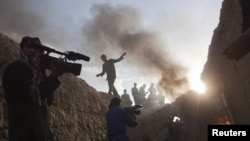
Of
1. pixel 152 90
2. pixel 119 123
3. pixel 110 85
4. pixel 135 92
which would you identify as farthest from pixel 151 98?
pixel 119 123

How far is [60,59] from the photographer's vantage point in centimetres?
338

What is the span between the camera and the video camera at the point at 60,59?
10.8 feet

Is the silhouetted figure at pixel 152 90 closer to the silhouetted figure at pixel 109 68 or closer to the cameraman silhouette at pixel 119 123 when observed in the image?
the silhouetted figure at pixel 109 68

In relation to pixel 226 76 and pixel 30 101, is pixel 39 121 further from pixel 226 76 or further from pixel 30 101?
pixel 226 76

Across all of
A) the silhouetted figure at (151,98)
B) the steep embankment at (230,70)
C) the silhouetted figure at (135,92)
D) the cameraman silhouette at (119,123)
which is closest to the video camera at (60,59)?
the cameraman silhouette at (119,123)

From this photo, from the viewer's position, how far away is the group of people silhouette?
46.4ft

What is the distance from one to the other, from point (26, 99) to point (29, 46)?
2.07 feet

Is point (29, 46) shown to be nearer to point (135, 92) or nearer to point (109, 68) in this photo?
point (109, 68)

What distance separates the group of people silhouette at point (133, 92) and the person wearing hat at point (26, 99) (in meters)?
10.1

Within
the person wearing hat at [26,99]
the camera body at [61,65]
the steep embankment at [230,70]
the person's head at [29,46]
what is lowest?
the person wearing hat at [26,99]

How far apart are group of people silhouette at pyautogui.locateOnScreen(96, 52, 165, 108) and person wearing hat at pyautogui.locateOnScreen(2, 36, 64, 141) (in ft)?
33.3

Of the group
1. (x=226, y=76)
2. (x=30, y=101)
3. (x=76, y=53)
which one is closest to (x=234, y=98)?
(x=226, y=76)

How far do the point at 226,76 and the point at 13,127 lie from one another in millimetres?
9075

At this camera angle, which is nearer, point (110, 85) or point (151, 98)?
point (110, 85)
